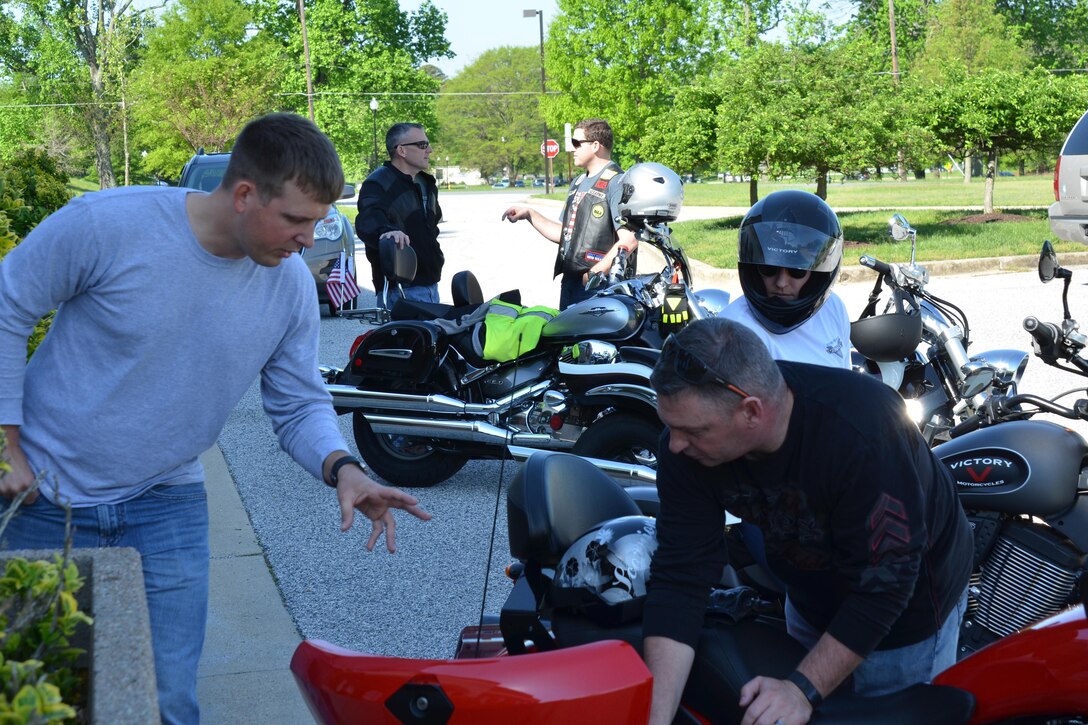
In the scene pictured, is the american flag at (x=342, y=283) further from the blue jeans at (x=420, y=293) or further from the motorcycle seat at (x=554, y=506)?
the motorcycle seat at (x=554, y=506)

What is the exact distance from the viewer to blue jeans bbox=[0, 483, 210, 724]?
2.63 meters

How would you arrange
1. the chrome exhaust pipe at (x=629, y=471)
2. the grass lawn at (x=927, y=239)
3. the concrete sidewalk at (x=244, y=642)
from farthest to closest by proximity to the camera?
1. the grass lawn at (x=927, y=239)
2. the chrome exhaust pipe at (x=629, y=471)
3. the concrete sidewalk at (x=244, y=642)

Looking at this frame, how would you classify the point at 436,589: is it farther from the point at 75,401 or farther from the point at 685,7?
the point at 685,7

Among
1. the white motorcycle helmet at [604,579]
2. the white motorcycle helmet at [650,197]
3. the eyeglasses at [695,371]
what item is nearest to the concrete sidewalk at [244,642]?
the white motorcycle helmet at [604,579]

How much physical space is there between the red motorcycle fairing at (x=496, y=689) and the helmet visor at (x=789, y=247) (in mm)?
1834

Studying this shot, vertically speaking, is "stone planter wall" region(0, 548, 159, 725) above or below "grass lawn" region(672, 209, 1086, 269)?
above

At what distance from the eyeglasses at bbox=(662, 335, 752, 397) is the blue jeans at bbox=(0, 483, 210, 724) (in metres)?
1.23

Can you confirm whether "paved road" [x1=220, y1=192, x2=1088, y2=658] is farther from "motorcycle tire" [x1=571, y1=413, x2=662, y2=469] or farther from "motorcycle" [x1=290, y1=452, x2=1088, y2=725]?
"motorcycle tire" [x1=571, y1=413, x2=662, y2=469]

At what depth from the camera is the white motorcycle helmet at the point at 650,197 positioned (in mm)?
5727

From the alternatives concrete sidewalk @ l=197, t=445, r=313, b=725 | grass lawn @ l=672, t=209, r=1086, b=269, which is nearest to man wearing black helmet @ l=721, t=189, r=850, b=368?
concrete sidewalk @ l=197, t=445, r=313, b=725

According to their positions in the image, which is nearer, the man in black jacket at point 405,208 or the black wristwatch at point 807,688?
the black wristwatch at point 807,688

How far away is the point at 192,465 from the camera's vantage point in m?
2.78

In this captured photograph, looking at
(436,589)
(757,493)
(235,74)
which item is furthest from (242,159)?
(235,74)

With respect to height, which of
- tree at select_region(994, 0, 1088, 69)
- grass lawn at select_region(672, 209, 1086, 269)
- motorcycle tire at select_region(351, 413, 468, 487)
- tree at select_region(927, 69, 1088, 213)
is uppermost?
tree at select_region(994, 0, 1088, 69)
